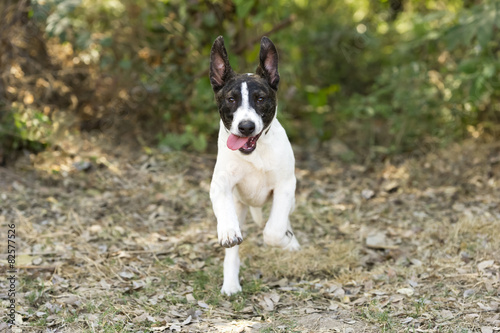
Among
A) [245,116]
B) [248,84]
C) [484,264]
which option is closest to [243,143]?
[245,116]

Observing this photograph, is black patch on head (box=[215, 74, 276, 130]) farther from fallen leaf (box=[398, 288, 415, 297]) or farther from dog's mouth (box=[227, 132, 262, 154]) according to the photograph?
fallen leaf (box=[398, 288, 415, 297])

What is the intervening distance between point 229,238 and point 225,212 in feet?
0.74

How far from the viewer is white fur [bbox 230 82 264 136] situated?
4031 millimetres

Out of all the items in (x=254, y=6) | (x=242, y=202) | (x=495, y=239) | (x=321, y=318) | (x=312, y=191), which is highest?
(x=254, y=6)

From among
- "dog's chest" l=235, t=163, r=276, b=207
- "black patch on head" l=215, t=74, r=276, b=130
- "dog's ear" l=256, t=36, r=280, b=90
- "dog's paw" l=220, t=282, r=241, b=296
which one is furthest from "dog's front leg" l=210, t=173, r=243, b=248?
"dog's ear" l=256, t=36, r=280, b=90

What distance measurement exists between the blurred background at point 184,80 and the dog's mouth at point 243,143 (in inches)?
138

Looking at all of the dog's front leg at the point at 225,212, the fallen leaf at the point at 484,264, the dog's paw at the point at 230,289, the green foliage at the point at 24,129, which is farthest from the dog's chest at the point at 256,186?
the green foliage at the point at 24,129

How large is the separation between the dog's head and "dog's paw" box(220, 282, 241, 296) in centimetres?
110

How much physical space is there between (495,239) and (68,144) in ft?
16.5

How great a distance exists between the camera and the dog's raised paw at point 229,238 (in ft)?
13.2

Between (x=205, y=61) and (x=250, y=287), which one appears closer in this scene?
(x=250, y=287)

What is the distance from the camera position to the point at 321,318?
4098mm

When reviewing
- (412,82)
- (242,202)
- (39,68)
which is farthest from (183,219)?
(412,82)

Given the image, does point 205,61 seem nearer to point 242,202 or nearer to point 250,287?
point 242,202
